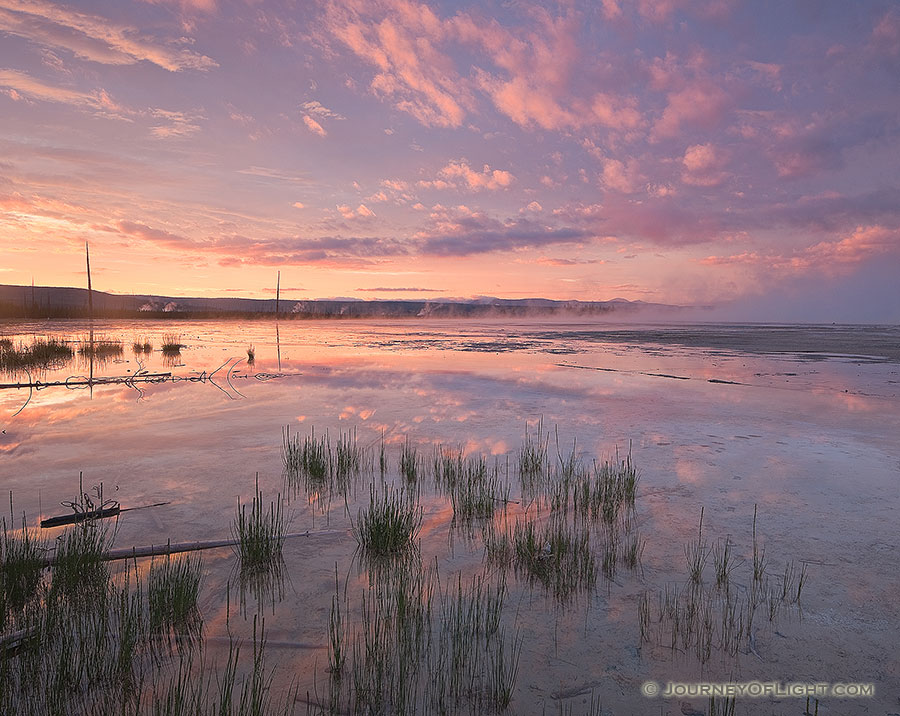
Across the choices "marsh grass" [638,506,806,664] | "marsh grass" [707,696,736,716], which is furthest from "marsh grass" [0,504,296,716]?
"marsh grass" [638,506,806,664]

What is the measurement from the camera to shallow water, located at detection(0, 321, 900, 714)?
330 cm

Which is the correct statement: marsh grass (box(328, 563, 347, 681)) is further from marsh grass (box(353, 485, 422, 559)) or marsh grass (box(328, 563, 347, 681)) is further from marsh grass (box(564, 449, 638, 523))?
marsh grass (box(564, 449, 638, 523))

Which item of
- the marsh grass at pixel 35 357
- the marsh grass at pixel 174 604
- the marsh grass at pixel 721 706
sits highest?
the marsh grass at pixel 35 357

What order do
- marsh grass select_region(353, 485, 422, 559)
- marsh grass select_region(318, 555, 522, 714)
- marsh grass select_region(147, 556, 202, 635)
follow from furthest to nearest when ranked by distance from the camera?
1. marsh grass select_region(353, 485, 422, 559)
2. marsh grass select_region(147, 556, 202, 635)
3. marsh grass select_region(318, 555, 522, 714)

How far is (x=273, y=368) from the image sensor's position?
62.5ft

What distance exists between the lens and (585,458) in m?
7.86

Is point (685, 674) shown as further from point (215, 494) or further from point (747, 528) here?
point (215, 494)

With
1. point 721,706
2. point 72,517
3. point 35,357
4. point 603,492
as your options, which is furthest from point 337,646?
point 35,357

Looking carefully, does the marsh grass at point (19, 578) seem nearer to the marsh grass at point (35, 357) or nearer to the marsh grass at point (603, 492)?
the marsh grass at point (603, 492)

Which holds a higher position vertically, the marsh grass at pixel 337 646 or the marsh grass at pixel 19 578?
the marsh grass at pixel 19 578

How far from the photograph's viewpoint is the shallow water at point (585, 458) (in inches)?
130

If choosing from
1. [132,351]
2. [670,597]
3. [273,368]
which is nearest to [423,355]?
[273,368]

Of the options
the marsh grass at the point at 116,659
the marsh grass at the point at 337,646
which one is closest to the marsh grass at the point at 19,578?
the marsh grass at the point at 116,659

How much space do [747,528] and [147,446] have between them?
27.3 feet
